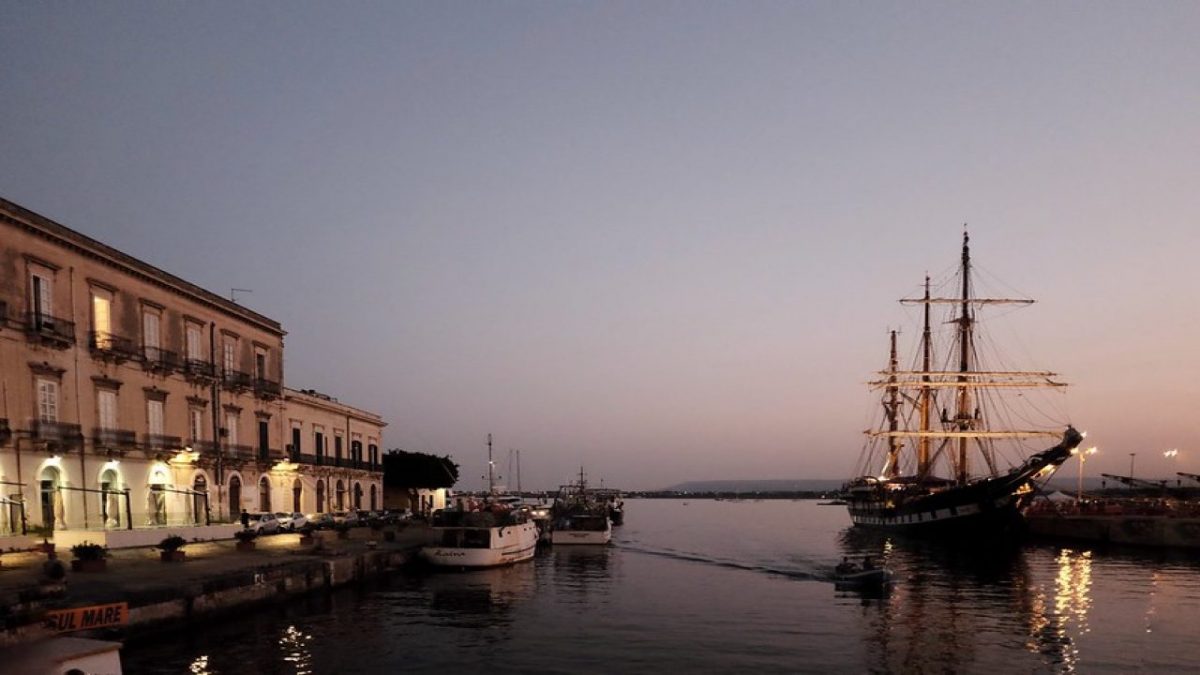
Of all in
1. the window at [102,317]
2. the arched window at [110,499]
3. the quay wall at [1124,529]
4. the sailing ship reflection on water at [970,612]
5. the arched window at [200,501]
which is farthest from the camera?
the quay wall at [1124,529]

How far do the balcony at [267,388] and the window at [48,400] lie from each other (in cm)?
1877

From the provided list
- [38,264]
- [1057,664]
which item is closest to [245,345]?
[38,264]

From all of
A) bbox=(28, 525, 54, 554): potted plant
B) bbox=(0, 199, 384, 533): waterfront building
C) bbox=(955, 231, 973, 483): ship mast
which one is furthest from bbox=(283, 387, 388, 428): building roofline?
bbox=(955, 231, 973, 483): ship mast

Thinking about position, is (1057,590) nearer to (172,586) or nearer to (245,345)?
(172,586)

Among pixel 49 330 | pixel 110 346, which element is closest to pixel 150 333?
pixel 110 346

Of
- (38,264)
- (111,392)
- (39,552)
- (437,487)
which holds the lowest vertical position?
(437,487)

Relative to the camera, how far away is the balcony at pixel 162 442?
43.1 metres

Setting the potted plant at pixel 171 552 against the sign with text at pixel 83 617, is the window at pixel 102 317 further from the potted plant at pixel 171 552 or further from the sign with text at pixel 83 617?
the sign with text at pixel 83 617

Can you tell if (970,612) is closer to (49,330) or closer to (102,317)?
(49,330)

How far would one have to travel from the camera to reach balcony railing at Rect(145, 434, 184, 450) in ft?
141

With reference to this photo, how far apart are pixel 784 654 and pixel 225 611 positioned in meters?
18.2

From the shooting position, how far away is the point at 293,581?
33656 mm

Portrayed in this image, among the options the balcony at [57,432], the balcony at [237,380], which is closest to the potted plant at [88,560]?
the balcony at [57,432]

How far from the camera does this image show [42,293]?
121ft
